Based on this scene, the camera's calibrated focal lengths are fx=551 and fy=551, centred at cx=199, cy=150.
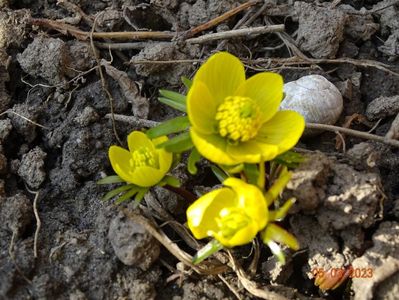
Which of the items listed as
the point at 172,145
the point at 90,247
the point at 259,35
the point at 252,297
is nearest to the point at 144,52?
the point at 259,35

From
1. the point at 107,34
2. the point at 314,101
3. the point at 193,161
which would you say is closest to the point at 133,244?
the point at 193,161

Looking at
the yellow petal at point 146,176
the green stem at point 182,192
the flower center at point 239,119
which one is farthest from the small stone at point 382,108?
the yellow petal at point 146,176

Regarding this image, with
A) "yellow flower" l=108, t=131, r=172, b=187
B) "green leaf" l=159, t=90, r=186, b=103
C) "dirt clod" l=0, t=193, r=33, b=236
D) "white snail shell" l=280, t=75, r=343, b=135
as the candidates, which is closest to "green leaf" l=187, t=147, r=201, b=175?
"yellow flower" l=108, t=131, r=172, b=187

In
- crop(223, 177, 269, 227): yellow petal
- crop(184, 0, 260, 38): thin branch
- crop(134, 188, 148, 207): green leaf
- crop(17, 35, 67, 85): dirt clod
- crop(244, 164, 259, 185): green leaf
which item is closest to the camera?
crop(223, 177, 269, 227): yellow petal
